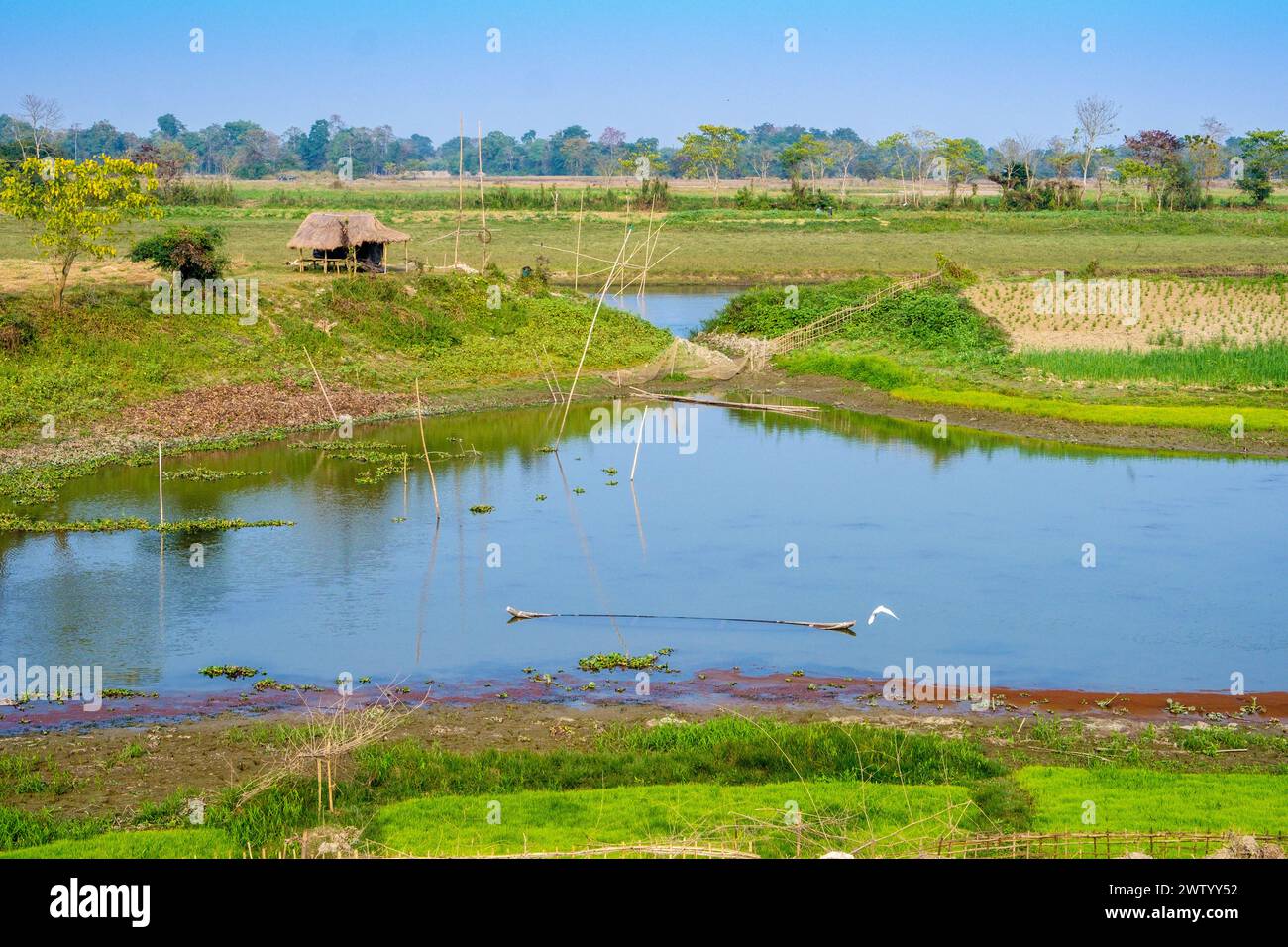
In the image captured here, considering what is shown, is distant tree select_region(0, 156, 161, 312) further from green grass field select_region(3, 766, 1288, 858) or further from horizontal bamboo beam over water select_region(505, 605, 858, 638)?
green grass field select_region(3, 766, 1288, 858)

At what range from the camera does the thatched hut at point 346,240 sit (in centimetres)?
3956

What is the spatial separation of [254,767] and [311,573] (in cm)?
743

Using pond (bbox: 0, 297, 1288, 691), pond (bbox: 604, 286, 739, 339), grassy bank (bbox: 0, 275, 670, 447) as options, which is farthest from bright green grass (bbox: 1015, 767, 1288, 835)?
pond (bbox: 604, 286, 739, 339)

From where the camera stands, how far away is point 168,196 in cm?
7419

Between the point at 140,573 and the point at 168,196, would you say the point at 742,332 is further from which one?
the point at 168,196

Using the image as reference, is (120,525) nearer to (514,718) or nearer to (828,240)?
(514,718)

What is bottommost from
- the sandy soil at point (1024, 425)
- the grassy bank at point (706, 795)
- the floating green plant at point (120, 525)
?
the grassy bank at point (706, 795)

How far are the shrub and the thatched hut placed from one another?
184 inches

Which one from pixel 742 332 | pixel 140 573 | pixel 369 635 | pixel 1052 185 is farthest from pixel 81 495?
pixel 1052 185

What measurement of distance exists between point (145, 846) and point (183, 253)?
84.4ft

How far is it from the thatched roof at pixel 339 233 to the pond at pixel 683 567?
11489mm

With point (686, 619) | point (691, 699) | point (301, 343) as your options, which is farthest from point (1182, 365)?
point (691, 699)

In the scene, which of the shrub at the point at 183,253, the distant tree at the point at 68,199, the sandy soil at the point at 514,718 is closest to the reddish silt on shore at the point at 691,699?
the sandy soil at the point at 514,718

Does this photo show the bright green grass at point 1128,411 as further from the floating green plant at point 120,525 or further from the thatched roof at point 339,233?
the floating green plant at point 120,525
